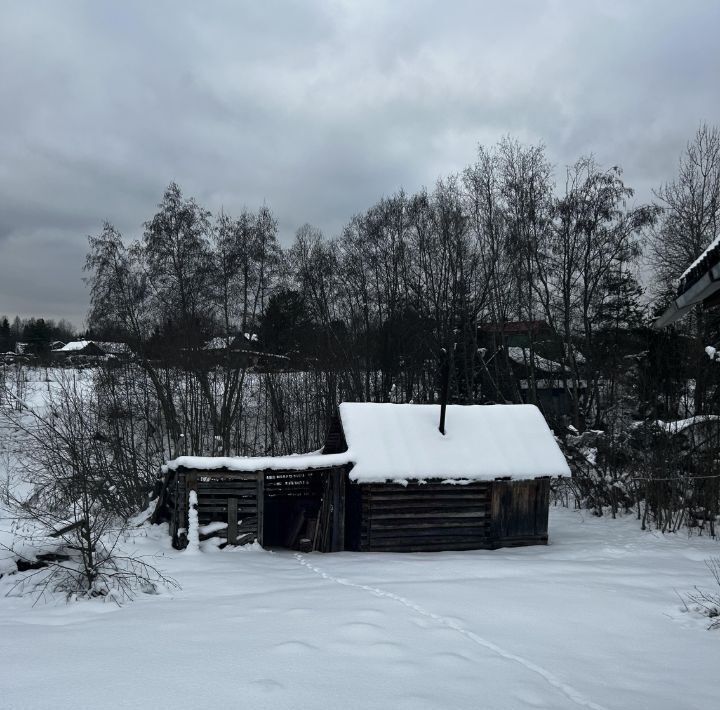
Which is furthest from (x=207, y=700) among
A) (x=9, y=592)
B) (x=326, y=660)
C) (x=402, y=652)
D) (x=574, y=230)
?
(x=574, y=230)

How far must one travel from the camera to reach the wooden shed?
45.2 ft

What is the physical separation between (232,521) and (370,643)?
27.3 feet

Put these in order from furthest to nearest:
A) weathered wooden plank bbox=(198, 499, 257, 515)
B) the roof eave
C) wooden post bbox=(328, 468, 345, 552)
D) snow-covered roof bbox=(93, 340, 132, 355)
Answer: snow-covered roof bbox=(93, 340, 132, 355), wooden post bbox=(328, 468, 345, 552), weathered wooden plank bbox=(198, 499, 257, 515), the roof eave

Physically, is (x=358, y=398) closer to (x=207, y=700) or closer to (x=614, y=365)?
(x=614, y=365)

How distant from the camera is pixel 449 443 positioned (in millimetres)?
15539

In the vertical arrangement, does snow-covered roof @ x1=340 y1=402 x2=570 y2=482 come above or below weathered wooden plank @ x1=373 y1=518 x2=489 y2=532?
above

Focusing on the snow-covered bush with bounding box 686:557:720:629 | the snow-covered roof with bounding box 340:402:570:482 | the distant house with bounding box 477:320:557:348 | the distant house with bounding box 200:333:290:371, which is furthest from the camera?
the distant house with bounding box 477:320:557:348

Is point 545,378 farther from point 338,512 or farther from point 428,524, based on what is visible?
point 338,512

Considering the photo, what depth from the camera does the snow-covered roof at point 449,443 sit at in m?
14.4

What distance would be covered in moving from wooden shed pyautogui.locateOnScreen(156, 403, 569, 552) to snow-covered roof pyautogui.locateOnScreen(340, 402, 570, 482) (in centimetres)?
3

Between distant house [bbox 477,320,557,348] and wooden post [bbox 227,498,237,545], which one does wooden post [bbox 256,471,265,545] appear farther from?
distant house [bbox 477,320,557,348]

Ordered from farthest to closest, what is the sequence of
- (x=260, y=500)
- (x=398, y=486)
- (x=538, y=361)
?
(x=538, y=361), (x=398, y=486), (x=260, y=500)

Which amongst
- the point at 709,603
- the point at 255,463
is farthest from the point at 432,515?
the point at 709,603

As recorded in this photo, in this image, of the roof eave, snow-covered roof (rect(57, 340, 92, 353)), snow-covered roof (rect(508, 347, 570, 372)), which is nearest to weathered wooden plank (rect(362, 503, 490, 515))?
the roof eave
